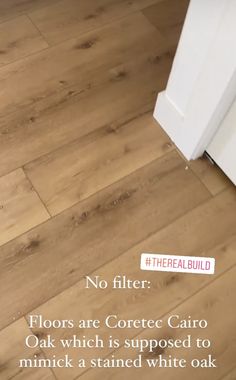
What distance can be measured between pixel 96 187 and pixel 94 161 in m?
0.10

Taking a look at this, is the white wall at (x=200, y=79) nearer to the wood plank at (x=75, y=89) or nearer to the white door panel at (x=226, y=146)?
the white door panel at (x=226, y=146)

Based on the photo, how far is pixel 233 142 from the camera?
1.05 m

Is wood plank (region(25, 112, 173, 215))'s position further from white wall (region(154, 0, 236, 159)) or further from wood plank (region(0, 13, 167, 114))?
wood plank (region(0, 13, 167, 114))

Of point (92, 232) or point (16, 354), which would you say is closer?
point (16, 354)

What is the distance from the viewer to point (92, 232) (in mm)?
1093

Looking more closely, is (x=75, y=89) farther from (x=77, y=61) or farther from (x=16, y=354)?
(x=16, y=354)

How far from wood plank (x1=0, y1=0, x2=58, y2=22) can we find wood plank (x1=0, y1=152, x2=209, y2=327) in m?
0.85

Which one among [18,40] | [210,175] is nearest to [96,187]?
[210,175]

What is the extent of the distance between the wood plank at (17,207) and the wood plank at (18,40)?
51 centimetres

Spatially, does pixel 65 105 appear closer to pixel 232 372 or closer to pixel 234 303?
pixel 234 303

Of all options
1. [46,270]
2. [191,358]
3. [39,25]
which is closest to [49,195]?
[46,270]

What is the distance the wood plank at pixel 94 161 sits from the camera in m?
1.15

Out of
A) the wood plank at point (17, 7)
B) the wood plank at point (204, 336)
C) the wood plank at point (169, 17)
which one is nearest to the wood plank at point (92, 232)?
the wood plank at point (204, 336)

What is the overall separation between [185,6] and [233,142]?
2.70ft
